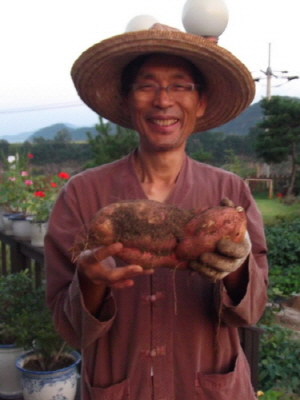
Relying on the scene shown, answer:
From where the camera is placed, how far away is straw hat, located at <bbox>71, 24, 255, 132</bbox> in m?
1.47

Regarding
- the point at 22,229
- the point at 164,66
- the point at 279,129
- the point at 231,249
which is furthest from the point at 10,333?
the point at 279,129

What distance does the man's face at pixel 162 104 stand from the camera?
151 cm

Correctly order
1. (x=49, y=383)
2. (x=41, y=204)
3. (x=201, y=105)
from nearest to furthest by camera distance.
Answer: (x=201, y=105)
(x=49, y=383)
(x=41, y=204)

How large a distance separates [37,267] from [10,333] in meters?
0.71

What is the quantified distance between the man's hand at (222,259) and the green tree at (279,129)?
562 inches

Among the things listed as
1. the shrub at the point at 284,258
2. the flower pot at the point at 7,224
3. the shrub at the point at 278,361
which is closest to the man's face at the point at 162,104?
the shrub at the point at 278,361

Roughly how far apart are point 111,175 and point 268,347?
98.1 inches

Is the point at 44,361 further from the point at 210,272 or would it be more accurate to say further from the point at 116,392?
the point at 210,272

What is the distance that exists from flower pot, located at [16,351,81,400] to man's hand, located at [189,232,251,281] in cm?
187

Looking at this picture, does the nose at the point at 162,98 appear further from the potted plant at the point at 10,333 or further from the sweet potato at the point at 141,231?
the potted plant at the point at 10,333

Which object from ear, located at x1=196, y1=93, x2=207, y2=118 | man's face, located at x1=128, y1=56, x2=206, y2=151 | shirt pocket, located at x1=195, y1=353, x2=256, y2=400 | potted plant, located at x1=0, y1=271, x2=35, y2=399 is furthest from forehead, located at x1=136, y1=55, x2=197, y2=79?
potted plant, located at x1=0, y1=271, x2=35, y2=399

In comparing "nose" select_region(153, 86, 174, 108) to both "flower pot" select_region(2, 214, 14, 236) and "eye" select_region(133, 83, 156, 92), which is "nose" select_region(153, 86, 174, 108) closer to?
"eye" select_region(133, 83, 156, 92)

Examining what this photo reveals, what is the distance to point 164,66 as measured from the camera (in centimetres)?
154

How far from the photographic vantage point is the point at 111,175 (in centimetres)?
163
